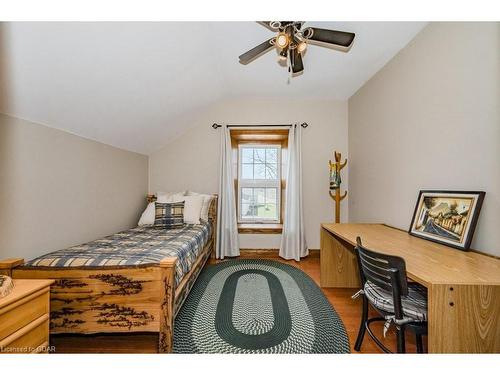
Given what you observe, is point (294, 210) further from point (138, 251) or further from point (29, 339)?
point (29, 339)

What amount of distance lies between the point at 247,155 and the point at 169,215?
161 centimetres

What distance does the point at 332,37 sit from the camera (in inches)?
62.9

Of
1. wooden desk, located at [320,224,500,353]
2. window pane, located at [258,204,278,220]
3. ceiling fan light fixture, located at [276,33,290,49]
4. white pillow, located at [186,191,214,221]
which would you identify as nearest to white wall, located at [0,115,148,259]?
white pillow, located at [186,191,214,221]

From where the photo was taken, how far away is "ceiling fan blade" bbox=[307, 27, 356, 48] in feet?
5.10

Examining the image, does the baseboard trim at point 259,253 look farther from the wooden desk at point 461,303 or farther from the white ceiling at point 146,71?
the wooden desk at point 461,303

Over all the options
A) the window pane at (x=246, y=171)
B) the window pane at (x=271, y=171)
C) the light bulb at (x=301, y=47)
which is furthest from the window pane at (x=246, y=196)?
the light bulb at (x=301, y=47)

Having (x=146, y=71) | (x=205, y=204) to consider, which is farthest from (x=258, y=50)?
(x=205, y=204)

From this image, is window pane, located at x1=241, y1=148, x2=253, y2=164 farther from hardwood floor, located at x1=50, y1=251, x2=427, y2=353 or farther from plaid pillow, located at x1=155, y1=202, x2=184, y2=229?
hardwood floor, located at x1=50, y1=251, x2=427, y2=353

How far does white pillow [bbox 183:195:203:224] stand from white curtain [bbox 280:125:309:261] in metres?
1.26

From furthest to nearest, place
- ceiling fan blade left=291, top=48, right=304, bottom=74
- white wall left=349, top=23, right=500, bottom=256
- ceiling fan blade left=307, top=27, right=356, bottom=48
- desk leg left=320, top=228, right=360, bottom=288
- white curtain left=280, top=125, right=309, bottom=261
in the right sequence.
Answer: white curtain left=280, top=125, right=309, bottom=261 → desk leg left=320, top=228, right=360, bottom=288 → ceiling fan blade left=291, top=48, right=304, bottom=74 → ceiling fan blade left=307, top=27, right=356, bottom=48 → white wall left=349, top=23, right=500, bottom=256

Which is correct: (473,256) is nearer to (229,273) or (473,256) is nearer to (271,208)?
(229,273)
